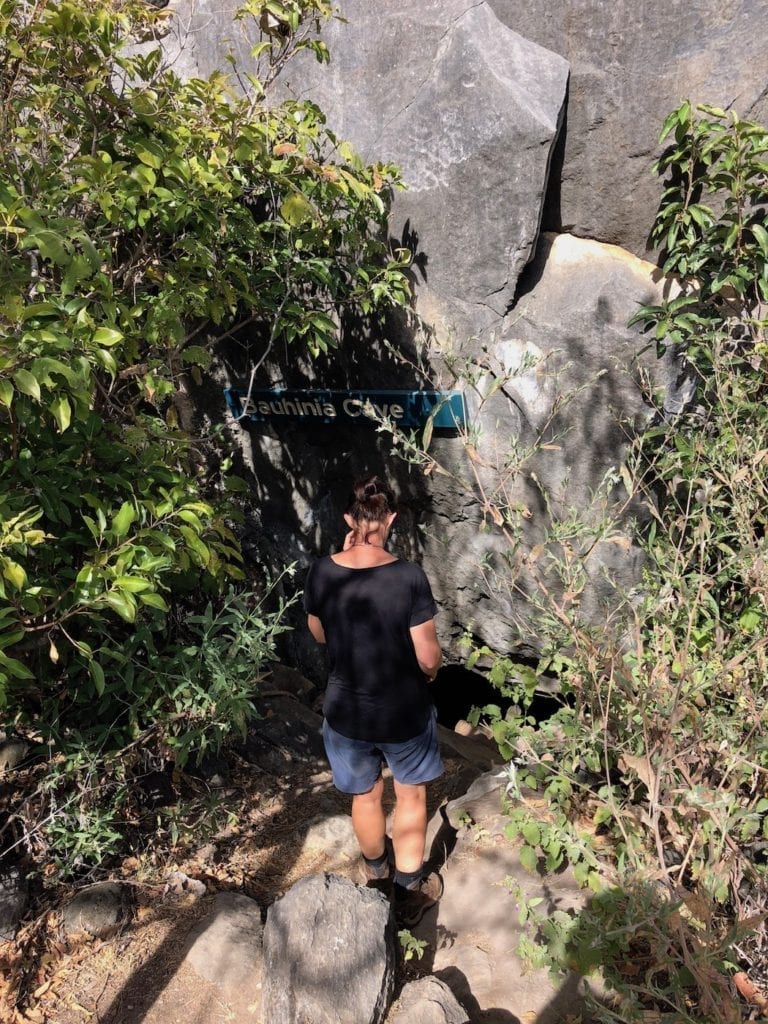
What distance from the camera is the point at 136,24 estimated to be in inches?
136

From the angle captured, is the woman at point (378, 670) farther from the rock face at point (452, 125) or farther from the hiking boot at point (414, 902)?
the rock face at point (452, 125)

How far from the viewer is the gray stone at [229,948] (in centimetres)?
255

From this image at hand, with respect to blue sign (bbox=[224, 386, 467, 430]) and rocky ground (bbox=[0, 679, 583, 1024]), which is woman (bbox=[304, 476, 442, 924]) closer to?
rocky ground (bbox=[0, 679, 583, 1024])

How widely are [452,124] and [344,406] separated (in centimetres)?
160

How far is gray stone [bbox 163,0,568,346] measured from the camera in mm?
3514

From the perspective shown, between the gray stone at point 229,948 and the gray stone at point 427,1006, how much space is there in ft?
1.92

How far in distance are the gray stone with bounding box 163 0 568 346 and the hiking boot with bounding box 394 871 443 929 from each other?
103 inches

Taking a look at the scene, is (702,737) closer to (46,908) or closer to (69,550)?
(69,550)

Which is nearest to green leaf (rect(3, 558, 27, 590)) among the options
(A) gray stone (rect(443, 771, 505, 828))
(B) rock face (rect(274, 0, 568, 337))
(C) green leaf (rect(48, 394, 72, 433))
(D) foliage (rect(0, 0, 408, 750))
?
(D) foliage (rect(0, 0, 408, 750))

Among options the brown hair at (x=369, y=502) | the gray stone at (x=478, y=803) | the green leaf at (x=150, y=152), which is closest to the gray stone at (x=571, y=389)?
the gray stone at (x=478, y=803)

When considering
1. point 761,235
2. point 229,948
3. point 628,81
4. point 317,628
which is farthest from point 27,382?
point 628,81

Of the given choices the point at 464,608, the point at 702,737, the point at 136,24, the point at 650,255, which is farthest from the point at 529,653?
the point at 136,24

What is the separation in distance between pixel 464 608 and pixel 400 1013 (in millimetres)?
2454

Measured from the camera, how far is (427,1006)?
2.19 metres
